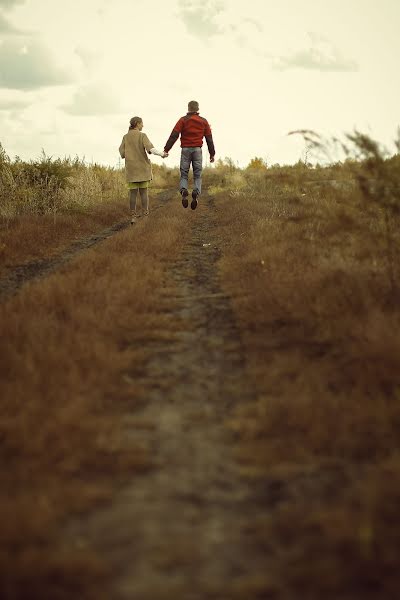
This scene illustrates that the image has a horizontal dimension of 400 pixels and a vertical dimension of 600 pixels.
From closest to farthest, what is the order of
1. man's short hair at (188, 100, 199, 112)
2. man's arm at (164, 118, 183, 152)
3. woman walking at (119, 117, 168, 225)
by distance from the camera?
man's arm at (164, 118, 183, 152), man's short hair at (188, 100, 199, 112), woman walking at (119, 117, 168, 225)

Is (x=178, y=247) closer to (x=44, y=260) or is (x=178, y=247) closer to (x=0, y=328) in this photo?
(x=44, y=260)

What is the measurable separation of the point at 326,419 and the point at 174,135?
9.62 metres

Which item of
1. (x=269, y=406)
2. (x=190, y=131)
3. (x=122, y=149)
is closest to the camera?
(x=269, y=406)

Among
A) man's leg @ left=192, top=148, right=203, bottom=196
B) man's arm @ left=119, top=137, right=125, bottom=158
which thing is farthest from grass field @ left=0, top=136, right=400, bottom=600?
man's arm @ left=119, top=137, right=125, bottom=158

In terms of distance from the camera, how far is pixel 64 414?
2828mm

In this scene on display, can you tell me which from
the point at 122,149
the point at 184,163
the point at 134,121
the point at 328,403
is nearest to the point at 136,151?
the point at 122,149

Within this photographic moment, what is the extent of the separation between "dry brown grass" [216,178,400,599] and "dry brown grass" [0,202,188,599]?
66 centimetres

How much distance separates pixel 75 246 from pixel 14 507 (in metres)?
7.59

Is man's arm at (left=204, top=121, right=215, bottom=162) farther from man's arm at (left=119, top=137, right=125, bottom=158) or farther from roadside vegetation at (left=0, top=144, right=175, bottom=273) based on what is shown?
roadside vegetation at (left=0, top=144, right=175, bottom=273)

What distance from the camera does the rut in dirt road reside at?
1792mm

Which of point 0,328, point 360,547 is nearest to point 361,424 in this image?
point 360,547

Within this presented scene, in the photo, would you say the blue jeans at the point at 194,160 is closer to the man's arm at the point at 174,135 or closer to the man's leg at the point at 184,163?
the man's leg at the point at 184,163

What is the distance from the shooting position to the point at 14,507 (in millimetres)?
2076

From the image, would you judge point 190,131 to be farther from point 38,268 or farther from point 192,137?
point 38,268
